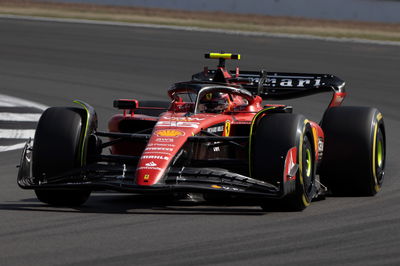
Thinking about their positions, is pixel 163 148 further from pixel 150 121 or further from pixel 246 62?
pixel 246 62

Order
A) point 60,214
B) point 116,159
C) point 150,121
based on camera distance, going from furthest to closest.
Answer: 1. point 150,121
2. point 116,159
3. point 60,214

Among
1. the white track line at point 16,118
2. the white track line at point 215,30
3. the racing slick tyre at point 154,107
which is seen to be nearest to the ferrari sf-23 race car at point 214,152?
the racing slick tyre at point 154,107

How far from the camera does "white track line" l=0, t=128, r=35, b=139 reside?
14.3 meters

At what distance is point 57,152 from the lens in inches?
360

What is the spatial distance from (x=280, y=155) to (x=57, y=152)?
6.81 feet

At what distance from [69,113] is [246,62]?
15056 mm

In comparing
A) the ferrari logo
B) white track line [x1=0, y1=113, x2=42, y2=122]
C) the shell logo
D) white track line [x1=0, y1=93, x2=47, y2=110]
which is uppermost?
the shell logo

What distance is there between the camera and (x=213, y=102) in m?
10.2

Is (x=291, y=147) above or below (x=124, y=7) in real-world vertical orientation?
above

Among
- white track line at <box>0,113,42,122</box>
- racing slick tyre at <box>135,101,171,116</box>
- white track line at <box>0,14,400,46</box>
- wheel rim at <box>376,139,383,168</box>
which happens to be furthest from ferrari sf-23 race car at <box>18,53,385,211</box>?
white track line at <box>0,14,400,46</box>

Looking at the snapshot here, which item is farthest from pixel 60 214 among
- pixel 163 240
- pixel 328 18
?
pixel 328 18

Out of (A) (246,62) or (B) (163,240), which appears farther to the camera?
(A) (246,62)

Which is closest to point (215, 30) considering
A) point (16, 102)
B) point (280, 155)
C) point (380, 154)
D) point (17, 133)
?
point (16, 102)

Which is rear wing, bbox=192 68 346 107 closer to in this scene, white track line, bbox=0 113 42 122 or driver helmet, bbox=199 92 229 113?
driver helmet, bbox=199 92 229 113
